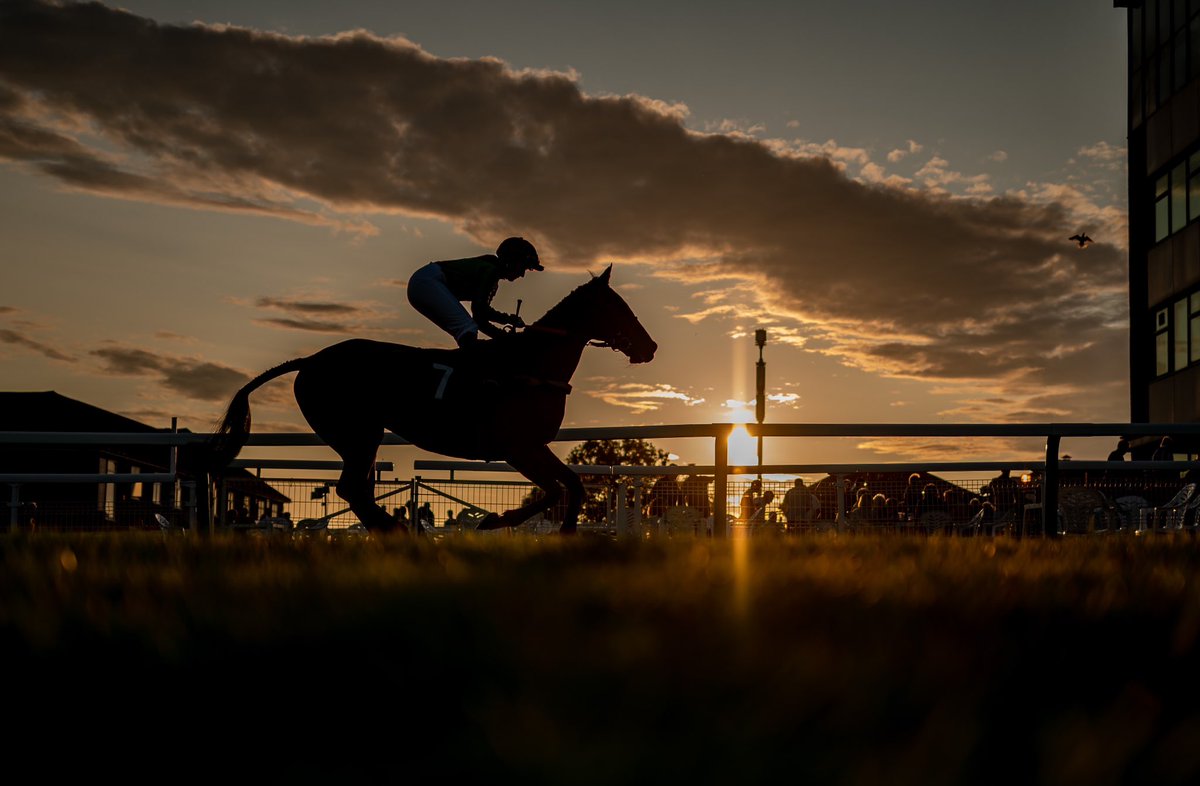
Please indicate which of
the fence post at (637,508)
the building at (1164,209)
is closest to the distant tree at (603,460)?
the fence post at (637,508)

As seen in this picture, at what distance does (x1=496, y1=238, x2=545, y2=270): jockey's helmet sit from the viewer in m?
8.68

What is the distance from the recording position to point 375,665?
2414 millimetres

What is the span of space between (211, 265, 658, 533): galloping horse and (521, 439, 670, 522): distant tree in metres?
4.58

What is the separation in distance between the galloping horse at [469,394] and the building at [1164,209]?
112 feet

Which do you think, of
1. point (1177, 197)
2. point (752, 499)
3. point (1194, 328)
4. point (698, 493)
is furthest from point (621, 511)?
point (1177, 197)

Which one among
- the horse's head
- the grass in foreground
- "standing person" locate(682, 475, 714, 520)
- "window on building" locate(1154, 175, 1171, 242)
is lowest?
the grass in foreground

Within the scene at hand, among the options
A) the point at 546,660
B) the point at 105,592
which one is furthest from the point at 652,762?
the point at 105,592

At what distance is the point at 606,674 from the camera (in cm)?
220

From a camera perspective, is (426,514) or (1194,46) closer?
(426,514)

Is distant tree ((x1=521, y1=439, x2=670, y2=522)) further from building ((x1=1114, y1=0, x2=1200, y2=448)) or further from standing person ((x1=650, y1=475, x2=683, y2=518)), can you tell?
building ((x1=1114, y1=0, x2=1200, y2=448))

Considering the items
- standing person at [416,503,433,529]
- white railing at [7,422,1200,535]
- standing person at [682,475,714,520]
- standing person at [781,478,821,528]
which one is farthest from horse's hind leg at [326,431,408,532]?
standing person at [781,478,821,528]

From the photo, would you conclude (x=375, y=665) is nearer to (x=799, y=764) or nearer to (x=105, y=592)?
(x=799, y=764)

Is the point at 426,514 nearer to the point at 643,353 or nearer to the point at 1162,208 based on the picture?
the point at 643,353

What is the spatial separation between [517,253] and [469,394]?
1021 millimetres
